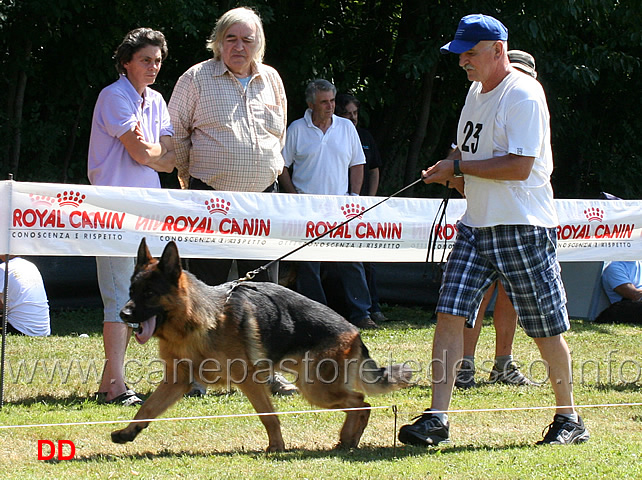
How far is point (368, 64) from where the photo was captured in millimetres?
11805

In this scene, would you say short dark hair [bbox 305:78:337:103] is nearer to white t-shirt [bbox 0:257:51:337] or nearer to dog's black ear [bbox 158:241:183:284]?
white t-shirt [bbox 0:257:51:337]

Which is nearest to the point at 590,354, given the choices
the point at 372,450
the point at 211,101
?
the point at 372,450

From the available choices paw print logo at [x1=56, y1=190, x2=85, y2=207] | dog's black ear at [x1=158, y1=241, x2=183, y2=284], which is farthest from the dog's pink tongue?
paw print logo at [x1=56, y1=190, x2=85, y2=207]

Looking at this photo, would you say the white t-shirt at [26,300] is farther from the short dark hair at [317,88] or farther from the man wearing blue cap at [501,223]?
the man wearing blue cap at [501,223]

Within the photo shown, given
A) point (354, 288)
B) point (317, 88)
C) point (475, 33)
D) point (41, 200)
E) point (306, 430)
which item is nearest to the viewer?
point (475, 33)

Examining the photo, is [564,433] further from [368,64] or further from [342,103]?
[368,64]

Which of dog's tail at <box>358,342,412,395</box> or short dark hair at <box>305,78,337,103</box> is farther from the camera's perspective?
short dark hair at <box>305,78,337,103</box>

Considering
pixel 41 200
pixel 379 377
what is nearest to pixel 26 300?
pixel 41 200

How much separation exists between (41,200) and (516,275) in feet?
9.76

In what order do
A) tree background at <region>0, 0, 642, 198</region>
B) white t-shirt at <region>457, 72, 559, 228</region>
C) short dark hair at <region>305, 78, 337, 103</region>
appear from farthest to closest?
tree background at <region>0, 0, 642, 198</region>
short dark hair at <region>305, 78, 337, 103</region>
white t-shirt at <region>457, 72, 559, 228</region>

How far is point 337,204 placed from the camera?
250 inches

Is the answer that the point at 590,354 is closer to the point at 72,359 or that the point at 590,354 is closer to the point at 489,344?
the point at 489,344

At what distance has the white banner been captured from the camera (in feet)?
17.3

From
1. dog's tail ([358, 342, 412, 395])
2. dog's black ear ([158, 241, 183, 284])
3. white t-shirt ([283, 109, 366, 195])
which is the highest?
white t-shirt ([283, 109, 366, 195])
